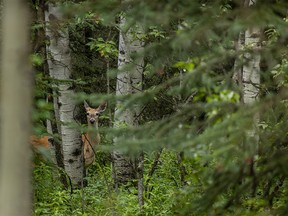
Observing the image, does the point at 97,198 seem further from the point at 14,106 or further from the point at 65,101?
the point at 14,106

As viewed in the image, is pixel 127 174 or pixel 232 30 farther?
pixel 127 174

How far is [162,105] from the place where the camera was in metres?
19.7

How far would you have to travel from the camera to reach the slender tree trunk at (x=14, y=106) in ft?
11.3

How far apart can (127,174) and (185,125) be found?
7651 mm

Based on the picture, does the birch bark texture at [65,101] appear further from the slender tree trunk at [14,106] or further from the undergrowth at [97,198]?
the slender tree trunk at [14,106]

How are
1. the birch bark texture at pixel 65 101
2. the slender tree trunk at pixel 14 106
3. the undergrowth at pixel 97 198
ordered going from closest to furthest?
the slender tree trunk at pixel 14 106, the undergrowth at pixel 97 198, the birch bark texture at pixel 65 101

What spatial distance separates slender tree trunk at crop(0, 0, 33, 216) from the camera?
135 inches

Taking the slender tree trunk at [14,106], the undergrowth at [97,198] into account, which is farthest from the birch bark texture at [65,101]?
the slender tree trunk at [14,106]

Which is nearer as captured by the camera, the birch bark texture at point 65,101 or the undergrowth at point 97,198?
the undergrowth at point 97,198

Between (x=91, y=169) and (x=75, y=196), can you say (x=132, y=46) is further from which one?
(x=91, y=169)

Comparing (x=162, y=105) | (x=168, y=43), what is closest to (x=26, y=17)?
(x=168, y=43)

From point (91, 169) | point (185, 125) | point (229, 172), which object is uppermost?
point (185, 125)

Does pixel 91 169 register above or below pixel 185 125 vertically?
below

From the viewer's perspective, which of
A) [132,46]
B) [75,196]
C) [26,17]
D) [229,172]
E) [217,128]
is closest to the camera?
[26,17]
